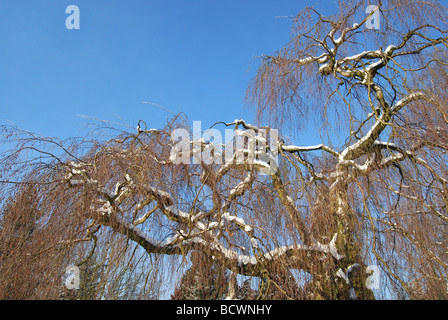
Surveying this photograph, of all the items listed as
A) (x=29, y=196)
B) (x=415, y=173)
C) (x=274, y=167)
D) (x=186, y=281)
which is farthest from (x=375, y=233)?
(x=29, y=196)

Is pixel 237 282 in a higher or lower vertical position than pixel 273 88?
lower

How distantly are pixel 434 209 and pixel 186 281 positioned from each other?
2.36 metres

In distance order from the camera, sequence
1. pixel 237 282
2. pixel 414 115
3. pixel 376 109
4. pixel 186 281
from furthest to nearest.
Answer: pixel 376 109 → pixel 414 115 → pixel 237 282 → pixel 186 281

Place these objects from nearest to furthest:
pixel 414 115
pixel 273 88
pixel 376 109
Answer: pixel 414 115
pixel 376 109
pixel 273 88

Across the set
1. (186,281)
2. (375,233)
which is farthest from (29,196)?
(375,233)

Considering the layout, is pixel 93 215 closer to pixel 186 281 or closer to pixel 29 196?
pixel 29 196

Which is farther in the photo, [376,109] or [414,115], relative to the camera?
[376,109]

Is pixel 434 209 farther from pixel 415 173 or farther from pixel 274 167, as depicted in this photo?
pixel 274 167

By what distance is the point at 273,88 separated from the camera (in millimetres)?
4211
